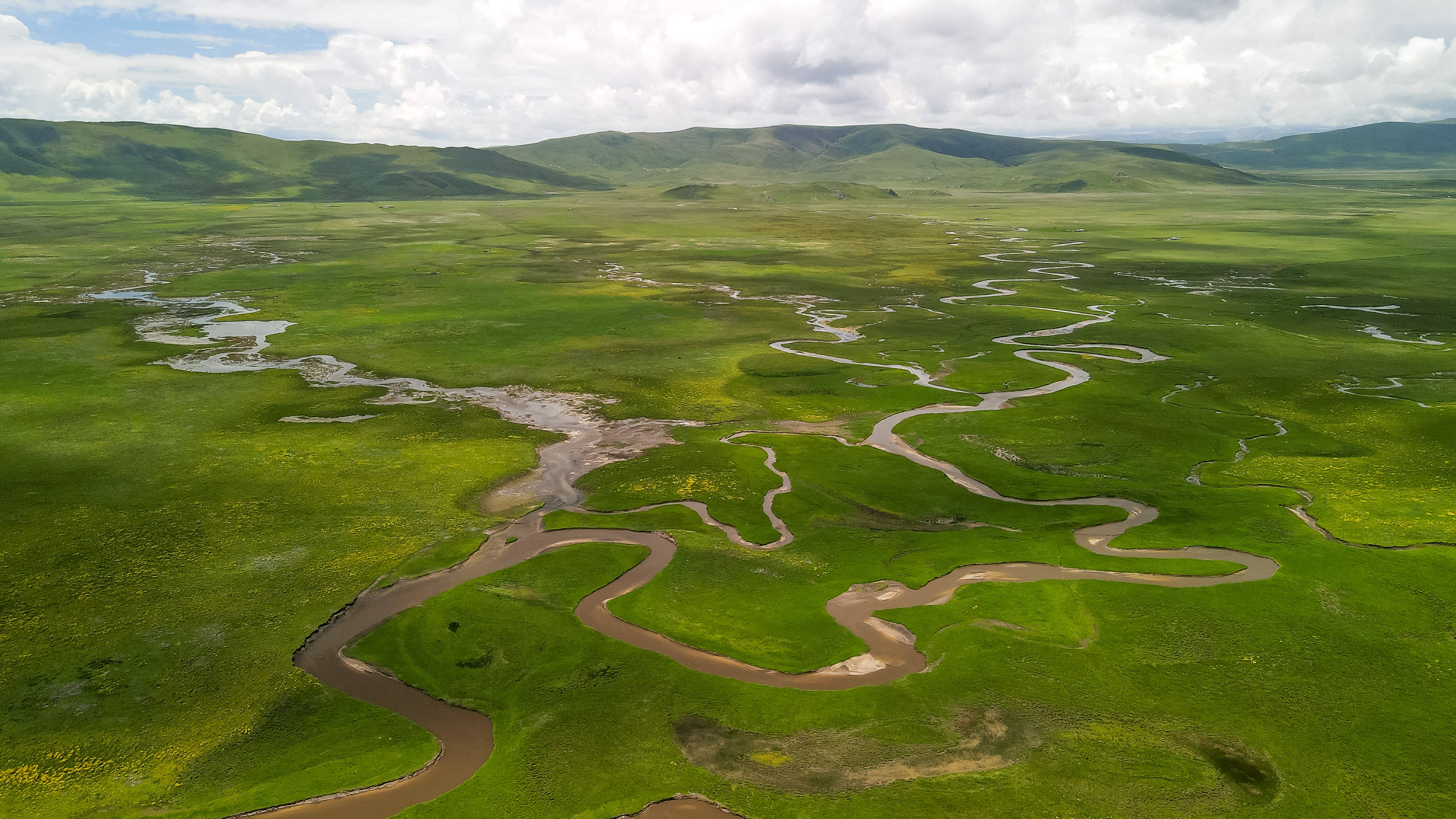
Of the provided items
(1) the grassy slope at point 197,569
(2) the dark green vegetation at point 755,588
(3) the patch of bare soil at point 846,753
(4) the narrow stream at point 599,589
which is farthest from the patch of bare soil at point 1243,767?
(1) the grassy slope at point 197,569

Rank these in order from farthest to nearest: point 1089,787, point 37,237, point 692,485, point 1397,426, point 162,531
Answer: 1. point 37,237
2. point 1397,426
3. point 692,485
4. point 162,531
5. point 1089,787

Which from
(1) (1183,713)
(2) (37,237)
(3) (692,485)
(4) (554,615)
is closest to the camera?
(1) (1183,713)

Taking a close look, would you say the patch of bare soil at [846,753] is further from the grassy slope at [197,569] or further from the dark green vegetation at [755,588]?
the grassy slope at [197,569]

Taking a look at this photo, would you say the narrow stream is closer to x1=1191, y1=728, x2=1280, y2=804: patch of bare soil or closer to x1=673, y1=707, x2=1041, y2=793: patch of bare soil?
x1=673, y1=707, x2=1041, y2=793: patch of bare soil

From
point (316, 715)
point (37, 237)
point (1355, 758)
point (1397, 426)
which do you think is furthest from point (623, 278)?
point (37, 237)

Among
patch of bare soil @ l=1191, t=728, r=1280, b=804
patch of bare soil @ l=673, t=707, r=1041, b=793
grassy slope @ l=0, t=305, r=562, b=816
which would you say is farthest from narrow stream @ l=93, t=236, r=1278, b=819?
patch of bare soil @ l=1191, t=728, r=1280, b=804

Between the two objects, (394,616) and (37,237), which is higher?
(37,237)

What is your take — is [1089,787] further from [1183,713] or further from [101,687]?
[101,687]
